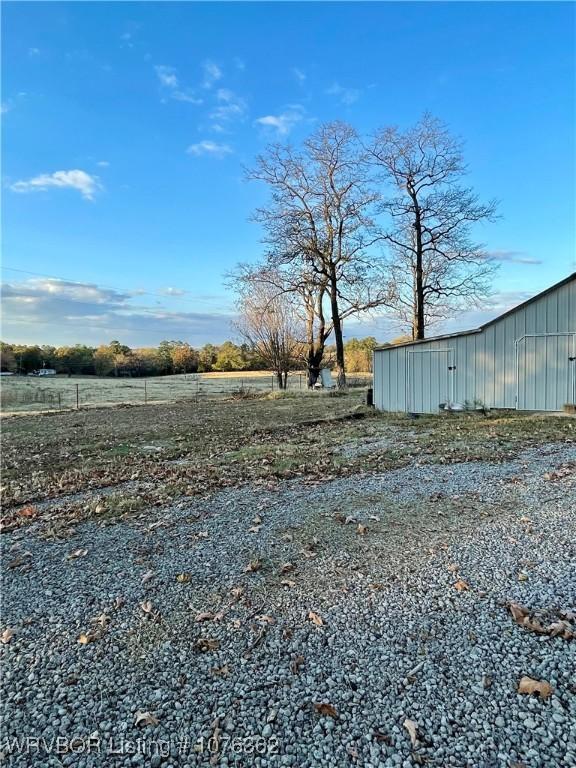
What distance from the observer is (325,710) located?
1751mm

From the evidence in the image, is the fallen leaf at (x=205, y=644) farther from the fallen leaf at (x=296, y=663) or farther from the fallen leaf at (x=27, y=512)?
the fallen leaf at (x=27, y=512)

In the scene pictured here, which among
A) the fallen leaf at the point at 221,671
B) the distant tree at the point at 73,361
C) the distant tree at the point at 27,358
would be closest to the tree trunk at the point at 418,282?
the fallen leaf at the point at 221,671

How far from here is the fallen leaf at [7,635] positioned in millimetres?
2368

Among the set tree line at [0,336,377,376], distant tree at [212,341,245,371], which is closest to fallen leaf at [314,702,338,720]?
tree line at [0,336,377,376]

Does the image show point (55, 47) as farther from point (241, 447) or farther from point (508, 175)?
point (508, 175)

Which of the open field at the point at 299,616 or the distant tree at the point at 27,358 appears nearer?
the open field at the point at 299,616

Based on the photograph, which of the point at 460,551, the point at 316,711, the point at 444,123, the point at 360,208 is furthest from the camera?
the point at 360,208

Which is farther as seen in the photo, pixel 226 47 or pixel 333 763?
pixel 226 47

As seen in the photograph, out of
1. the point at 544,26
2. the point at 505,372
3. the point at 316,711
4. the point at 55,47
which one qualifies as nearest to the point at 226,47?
the point at 55,47

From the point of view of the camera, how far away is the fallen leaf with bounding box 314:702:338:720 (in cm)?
173

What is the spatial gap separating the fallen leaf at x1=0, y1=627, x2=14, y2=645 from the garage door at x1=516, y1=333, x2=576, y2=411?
11.4 metres

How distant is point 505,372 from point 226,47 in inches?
417

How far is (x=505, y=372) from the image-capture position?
11.0 meters

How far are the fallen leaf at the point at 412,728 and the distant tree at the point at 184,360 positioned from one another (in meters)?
49.6
